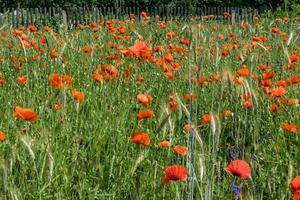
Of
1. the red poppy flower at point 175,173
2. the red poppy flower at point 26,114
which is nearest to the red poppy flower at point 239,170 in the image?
the red poppy flower at point 175,173

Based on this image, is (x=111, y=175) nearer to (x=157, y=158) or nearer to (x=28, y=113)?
(x=157, y=158)

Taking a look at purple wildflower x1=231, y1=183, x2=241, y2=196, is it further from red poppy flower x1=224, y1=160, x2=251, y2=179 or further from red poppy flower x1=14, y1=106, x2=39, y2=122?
red poppy flower x1=14, y1=106, x2=39, y2=122

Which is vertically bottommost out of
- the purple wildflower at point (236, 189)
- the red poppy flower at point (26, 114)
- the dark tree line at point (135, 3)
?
the dark tree line at point (135, 3)

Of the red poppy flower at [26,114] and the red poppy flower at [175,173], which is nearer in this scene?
Answer: the red poppy flower at [175,173]

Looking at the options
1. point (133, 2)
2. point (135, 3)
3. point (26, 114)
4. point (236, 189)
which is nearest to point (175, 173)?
point (236, 189)

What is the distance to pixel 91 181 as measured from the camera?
7.51 ft

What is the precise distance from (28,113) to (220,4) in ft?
65.7

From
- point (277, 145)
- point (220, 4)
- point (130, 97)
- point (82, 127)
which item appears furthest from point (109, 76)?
point (220, 4)

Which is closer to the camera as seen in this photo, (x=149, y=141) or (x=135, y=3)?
(x=149, y=141)

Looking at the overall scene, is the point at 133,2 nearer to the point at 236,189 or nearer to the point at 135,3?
the point at 135,3

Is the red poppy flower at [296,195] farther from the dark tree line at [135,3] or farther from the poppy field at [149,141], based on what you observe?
the dark tree line at [135,3]

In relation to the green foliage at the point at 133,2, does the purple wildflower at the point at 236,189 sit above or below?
above

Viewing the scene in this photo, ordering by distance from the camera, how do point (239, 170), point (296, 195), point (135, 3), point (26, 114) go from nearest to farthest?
point (296, 195)
point (239, 170)
point (26, 114)
point (135, 3)

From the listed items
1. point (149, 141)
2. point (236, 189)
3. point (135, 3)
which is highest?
point (149, 141)
